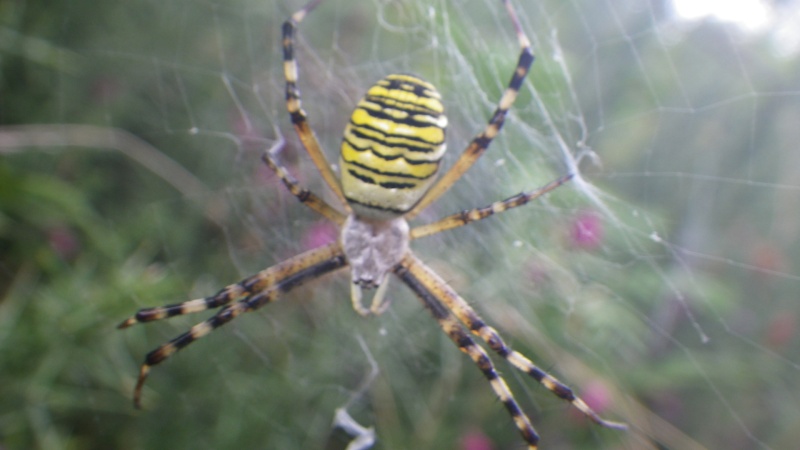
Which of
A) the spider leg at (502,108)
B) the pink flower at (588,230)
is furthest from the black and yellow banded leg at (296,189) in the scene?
the pink flower at (588,230)

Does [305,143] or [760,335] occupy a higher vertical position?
[305,143]

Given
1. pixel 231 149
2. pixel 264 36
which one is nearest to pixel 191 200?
pixel 231 149

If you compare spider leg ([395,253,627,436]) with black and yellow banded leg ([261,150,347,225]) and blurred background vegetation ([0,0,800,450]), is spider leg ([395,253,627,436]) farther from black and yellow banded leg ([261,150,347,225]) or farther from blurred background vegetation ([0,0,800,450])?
black and yellow banded leg ([261,150,347,225])

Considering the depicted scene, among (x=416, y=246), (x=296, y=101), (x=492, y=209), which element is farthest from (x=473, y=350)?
(x=296, y=101)

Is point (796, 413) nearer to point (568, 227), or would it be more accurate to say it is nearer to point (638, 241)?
point (638, 241)

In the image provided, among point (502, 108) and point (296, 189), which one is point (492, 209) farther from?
point (296, 189)

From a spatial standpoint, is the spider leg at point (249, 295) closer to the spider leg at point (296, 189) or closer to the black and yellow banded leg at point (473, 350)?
the spider leg at point (296, 189)
